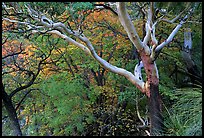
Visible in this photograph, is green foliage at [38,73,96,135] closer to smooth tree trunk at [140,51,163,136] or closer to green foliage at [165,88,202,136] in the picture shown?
smooth tree trunk at [140,51,163,136]

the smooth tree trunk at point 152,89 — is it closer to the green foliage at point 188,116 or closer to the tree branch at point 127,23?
the tree branch at point 127,23

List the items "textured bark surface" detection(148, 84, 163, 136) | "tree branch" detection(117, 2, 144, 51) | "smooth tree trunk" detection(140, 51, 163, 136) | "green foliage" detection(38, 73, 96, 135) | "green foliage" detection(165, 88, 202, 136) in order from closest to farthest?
1. "green foliage" detection(165, 88, 202, 136)
2. "tree branch" detection(117, 2, 144, 51)
3. "textured bark surface" detection(148, 84, 163, 136)
4. "smooth tree trunk" detection(140, 51, 163, 136)
5. "green foliage" detection(38, 73, 96, 135)

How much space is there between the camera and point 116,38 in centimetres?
665

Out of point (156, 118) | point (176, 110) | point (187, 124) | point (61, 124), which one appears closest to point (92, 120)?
point (61, 124)

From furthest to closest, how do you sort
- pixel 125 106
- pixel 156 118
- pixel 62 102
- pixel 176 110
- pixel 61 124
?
pixel 125 106 → pixel 61 124 → pixel 62 102 → pixel 156 118 → pixel 176 110

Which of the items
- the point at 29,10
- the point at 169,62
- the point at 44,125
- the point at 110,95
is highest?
the point at 29,10

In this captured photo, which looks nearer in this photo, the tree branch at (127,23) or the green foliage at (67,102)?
the tree branch at (127,23)

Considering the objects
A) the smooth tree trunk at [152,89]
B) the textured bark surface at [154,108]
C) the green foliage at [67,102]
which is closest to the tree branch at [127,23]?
the smooth tree trunk at [152,89]

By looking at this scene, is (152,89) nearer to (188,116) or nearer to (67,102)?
(188,116)

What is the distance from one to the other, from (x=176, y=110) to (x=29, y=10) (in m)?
3.11

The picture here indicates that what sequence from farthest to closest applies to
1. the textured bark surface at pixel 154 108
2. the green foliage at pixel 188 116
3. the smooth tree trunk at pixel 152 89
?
the smooth tree trunk at pixel 152 89 < the textured bark surface at pixel 154 108 < the green foliage at pixel 188 116

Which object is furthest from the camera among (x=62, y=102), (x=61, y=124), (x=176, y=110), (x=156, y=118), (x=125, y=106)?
(x=125, y=106)

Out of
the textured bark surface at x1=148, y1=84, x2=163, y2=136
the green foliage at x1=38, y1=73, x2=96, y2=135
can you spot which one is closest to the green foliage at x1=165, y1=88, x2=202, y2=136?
the textured bark surface at x1=148, y1=84, x2=163, y2=136

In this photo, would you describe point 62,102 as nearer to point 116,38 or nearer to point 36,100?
point 36,100
